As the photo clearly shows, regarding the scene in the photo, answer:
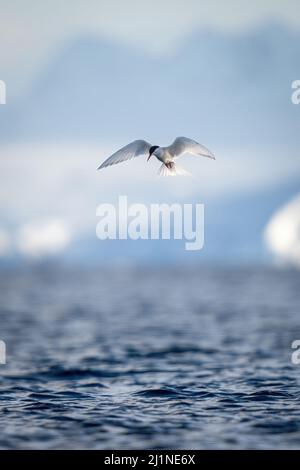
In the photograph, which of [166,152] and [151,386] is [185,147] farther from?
[151,386]

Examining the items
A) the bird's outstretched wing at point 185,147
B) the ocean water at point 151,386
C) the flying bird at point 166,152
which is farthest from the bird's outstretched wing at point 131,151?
the ocean water at point 151,386

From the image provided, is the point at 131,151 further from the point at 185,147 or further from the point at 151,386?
the point at 151,386

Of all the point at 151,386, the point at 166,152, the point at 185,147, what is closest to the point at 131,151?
the point at 166,152

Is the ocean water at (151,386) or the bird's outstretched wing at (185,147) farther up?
the bird's outstretched wing at (185,147)

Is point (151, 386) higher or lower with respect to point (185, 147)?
lower

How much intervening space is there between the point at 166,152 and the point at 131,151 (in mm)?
798

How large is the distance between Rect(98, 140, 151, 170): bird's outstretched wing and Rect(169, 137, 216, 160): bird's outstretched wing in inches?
23.4

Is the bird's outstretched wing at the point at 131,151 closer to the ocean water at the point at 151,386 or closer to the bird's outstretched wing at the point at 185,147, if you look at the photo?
the bird's outstretched wing at the point at 185,147

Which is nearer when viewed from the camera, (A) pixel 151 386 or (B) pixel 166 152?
(B) pixel 166 152

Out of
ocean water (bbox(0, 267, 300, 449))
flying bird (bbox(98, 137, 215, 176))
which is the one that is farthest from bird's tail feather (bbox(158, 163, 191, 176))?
ocean water (bbox(0, 267, 300, 449))

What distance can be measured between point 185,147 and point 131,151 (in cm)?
125

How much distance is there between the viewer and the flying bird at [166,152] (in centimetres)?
1739

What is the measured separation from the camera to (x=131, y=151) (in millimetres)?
17938
